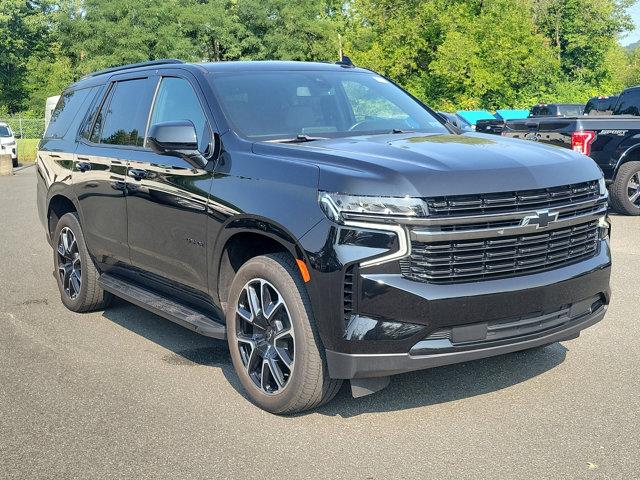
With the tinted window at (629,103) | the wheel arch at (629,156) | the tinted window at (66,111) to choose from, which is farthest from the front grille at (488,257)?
the tinted window at (629,103)

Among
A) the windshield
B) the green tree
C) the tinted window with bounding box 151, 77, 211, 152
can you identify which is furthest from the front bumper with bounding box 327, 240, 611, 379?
the green tree

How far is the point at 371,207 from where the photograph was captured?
160 inches

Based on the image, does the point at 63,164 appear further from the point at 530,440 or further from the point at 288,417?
the point at 530,440

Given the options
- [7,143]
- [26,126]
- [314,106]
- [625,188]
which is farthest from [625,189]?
[26,126]

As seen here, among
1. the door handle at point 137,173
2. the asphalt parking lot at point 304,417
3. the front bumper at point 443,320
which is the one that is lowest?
the asphalt parking lot at point 304,417

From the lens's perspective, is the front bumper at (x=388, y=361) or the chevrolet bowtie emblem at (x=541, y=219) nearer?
the front bumper at (x=388, y=361)

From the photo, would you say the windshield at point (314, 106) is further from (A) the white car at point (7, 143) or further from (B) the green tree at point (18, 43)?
(B) the green tree at point (18, 43)

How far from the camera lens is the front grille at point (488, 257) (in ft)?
13.3

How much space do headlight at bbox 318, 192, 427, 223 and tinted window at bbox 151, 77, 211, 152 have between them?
142 cm

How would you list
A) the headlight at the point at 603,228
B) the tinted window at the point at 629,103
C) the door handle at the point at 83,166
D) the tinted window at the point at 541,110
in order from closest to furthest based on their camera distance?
the headlight at the point at 603,228, the door handle at the point at 83,166, the tinted window at the point at 629,103, the tinted window at the point at 541,110

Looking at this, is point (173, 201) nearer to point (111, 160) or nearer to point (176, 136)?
point (176, 136)

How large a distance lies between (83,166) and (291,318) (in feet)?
10.2

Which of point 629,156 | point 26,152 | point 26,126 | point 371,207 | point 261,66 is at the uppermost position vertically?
point 261,66

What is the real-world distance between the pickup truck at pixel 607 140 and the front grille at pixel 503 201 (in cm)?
773
